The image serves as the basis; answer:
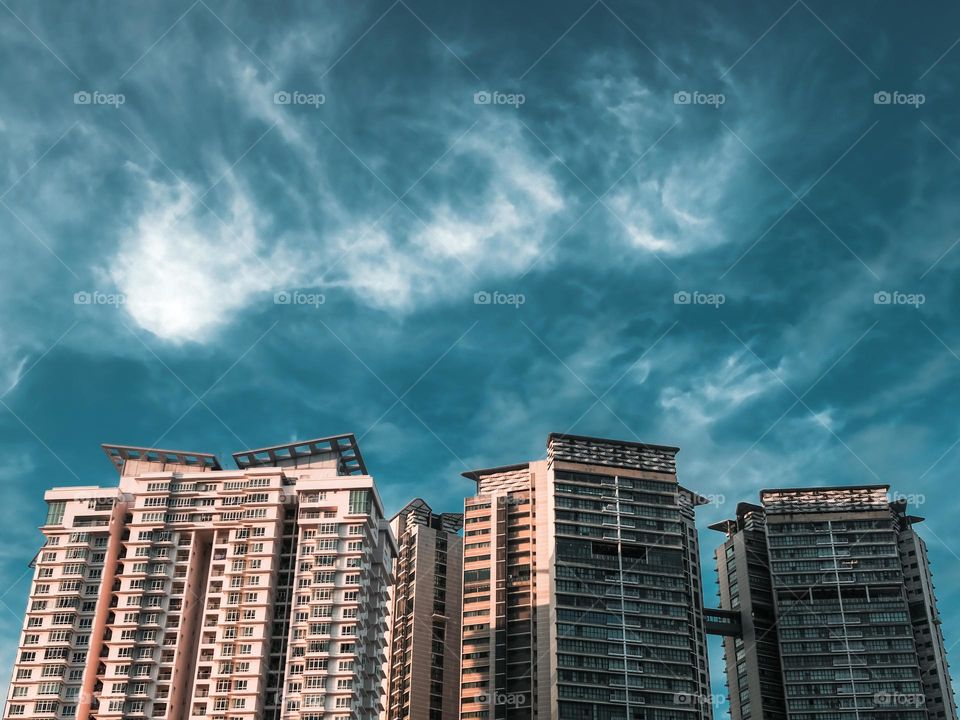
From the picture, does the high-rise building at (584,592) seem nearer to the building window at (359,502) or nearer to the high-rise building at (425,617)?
the high-rise building at (425,617)

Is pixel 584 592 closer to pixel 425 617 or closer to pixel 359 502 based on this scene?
pixel 425 617

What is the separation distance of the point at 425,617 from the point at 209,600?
45201mm

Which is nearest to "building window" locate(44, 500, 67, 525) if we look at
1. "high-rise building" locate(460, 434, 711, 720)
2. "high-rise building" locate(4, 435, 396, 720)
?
"high-rise building" locate(4, 435, 396, 720)

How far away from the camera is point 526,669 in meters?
116

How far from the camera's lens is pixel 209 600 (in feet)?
308

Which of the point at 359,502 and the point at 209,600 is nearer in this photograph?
the point at 209,600

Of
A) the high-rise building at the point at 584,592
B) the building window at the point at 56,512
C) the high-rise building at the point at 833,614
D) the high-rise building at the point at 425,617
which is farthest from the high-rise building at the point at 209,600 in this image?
the high-rise building at the point at 833,614

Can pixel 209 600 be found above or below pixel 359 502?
below

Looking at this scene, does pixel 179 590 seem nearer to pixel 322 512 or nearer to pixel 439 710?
pixel 322 512

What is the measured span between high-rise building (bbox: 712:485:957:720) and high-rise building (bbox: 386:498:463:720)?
3746cm

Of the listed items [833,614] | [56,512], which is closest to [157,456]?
[56,512]

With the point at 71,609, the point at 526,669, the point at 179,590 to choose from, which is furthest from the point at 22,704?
the point at 526,669

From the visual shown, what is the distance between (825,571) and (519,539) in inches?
1555

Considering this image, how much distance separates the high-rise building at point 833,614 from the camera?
123 metres
